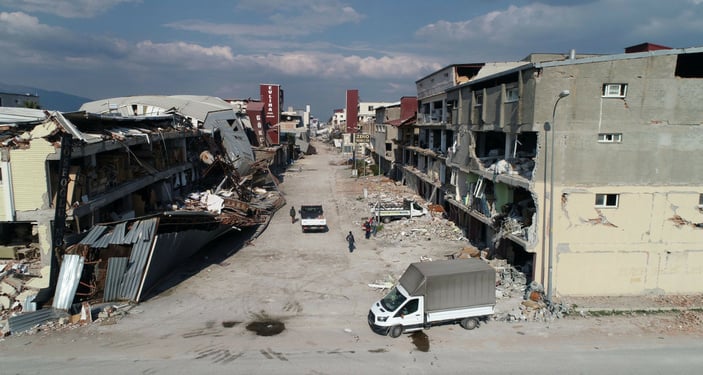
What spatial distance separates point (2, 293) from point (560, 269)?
70.9 feet

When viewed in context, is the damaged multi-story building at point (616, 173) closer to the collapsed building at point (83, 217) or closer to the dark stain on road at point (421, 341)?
the dark stain on road at point (421, 341)

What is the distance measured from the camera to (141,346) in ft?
45.2

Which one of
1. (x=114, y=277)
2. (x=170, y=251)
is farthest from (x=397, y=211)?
(x=114, y=277)

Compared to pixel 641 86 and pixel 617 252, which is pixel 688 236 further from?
pixel 641 86

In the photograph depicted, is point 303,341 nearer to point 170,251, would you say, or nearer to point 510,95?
point 170,251

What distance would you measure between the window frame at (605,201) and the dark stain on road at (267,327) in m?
13.4

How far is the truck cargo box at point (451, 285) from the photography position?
14656mm

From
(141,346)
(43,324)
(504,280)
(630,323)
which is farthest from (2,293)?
(630,323)

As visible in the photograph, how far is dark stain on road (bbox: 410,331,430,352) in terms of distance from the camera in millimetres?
13922

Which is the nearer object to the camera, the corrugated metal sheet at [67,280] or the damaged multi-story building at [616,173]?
the corrugated metal sheet at [67,280]

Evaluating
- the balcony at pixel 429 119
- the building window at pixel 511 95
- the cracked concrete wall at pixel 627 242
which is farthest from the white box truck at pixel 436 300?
the balcony at pixel 429 119

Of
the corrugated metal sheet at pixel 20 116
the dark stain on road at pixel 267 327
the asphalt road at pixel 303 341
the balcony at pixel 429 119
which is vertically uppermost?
the balcony at pixel 429 119

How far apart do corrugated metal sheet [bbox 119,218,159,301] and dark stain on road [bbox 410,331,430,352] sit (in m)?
10.9

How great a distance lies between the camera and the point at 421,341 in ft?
47.2
